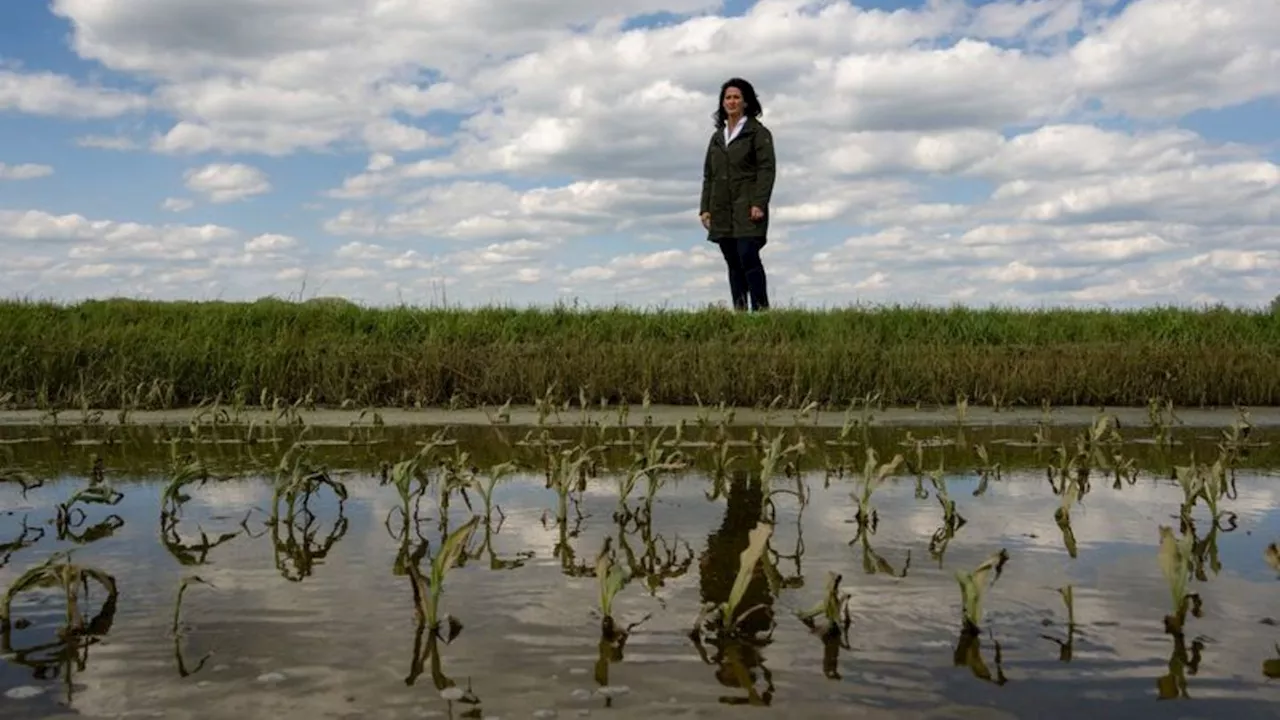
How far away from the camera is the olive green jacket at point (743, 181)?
422 inches

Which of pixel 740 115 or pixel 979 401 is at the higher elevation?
pixel 740 115

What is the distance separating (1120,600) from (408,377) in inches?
232

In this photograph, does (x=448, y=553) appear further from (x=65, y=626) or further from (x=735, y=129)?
(x=735, y=129)

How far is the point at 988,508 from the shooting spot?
3.67 m

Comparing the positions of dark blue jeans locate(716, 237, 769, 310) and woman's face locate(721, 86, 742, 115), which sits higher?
woman's face locate(721, 86, 742, 115)

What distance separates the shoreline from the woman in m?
3.68

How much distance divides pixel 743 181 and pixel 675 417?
15.4 feet

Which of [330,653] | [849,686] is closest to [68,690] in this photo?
[330,653]

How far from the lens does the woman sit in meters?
10.7

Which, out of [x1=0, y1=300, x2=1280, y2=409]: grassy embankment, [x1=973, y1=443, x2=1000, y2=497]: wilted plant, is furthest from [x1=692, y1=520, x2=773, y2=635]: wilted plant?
[x1=0, y1=300, x2=1280, y2=409]: grassy embankment

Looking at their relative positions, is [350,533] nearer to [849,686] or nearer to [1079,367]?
[849,686]

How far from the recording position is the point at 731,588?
2.52 meters

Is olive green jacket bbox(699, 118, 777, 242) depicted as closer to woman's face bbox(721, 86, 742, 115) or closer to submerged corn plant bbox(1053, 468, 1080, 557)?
woman's face bbox(721, 86, 742, 115)

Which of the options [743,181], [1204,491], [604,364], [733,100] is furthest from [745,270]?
[1204,491]
